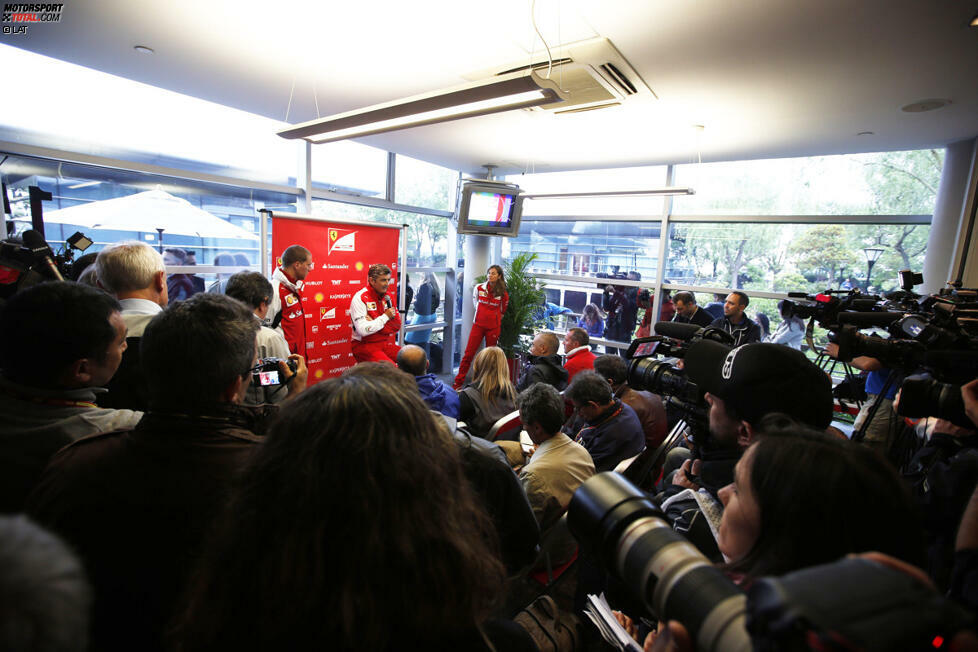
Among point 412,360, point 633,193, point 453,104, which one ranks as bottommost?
point 412,360

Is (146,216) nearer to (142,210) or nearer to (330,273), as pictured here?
(142,210)

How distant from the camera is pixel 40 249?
189 cm

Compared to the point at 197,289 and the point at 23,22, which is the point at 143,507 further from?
the point at 197,289

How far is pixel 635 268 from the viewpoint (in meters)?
5.95

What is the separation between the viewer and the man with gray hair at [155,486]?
0.77 m

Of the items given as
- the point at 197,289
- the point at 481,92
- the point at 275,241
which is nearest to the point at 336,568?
the point at 481,92

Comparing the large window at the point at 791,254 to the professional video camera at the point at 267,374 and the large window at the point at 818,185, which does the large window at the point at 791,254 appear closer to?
the large window at the point at 818,185

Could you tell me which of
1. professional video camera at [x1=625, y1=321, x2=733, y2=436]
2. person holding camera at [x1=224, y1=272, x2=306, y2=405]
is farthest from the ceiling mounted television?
professional video camera at [x1=625, y1=321, x2=733, y2=436]

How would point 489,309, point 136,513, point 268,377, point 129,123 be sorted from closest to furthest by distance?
point 136,513, point 268,377, point 129,123, point 489,309

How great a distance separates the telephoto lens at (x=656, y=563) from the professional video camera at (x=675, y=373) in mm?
706


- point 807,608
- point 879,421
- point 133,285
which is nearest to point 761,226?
point 879,421

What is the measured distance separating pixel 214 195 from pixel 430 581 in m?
4.69

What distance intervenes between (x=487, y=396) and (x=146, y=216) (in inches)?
122

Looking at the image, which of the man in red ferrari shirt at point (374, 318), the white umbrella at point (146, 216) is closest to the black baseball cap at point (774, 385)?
the man in red ferrari shirt at point (374, 318)
